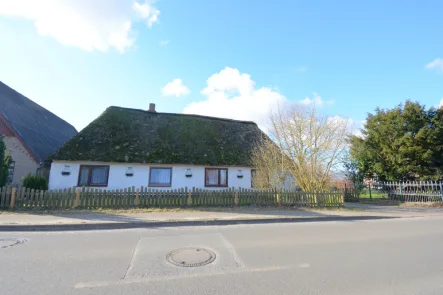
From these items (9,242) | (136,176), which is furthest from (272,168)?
(9,242)

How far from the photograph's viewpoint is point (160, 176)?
1603cm

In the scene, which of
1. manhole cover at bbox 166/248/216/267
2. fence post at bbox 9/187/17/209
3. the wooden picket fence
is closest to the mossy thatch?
the wooden picket fence

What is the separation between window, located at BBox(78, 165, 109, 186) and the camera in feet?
49.3

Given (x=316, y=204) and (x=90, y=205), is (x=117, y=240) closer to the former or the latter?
(x=90, y=205)

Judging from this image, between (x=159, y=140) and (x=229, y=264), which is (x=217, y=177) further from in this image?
(x=229, y=264)

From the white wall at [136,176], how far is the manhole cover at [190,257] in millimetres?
10925

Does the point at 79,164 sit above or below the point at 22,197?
above

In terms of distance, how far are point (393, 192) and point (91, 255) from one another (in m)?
19.8

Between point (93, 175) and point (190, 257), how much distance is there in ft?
42.5

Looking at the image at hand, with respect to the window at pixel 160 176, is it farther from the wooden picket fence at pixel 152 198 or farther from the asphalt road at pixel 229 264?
the asphalt road at pixel 229 264

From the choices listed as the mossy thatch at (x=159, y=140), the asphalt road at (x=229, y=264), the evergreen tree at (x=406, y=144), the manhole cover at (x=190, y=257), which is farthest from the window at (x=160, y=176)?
the evergreen tree at (x=406, y=144)

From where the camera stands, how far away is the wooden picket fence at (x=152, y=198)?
10.5 metres

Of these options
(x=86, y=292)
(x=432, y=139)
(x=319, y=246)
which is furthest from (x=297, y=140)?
(x=86, y=292)

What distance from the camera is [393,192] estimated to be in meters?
17.2
